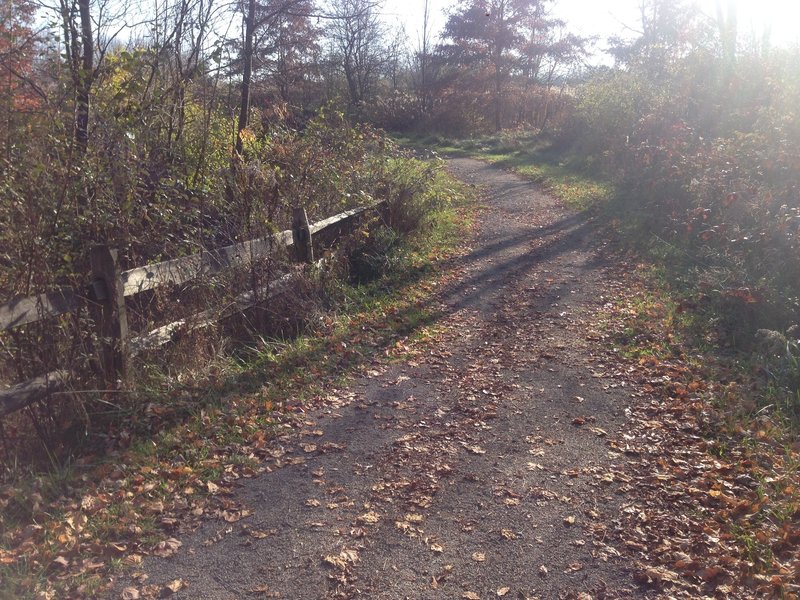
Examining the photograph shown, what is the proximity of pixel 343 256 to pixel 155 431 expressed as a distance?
5.36m

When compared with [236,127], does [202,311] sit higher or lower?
lower

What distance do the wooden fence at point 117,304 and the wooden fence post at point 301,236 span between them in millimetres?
545

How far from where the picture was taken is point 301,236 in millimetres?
9227

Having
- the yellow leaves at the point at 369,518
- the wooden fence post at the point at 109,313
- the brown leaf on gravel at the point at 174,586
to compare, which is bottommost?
the brown leaf on gravel at the point at 174,586

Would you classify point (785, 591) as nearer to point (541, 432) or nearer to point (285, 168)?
point (541, 432)

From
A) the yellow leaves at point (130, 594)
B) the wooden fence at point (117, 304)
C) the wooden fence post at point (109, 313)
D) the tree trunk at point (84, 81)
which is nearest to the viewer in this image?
the yellow leaves at point (130, 594)

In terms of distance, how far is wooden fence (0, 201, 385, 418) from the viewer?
5.10 metres

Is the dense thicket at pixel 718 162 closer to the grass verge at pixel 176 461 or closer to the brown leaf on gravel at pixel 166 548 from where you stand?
the grass verge at pixel 176 461

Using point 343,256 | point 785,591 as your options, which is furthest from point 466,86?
point 785,591

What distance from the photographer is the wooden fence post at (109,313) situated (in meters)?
5.77

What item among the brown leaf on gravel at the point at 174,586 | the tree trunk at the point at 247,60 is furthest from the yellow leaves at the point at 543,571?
the tree trunk at the point at 247,60

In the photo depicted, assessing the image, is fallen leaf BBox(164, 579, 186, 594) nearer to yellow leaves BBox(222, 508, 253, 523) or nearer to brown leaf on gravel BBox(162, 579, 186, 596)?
brown leaf on gravel BBox(162, 579, 186, 596)

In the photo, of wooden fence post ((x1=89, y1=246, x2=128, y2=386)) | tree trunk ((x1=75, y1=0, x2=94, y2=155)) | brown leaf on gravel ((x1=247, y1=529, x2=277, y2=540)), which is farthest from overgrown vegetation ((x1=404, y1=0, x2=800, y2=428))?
tree trunk ((x1=75, y1=0, x2=94, y2=155))

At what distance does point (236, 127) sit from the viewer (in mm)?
10016
